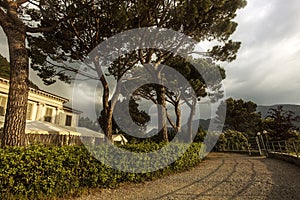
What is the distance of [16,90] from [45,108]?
42.8ft

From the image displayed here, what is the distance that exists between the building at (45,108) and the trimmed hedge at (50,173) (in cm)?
1152

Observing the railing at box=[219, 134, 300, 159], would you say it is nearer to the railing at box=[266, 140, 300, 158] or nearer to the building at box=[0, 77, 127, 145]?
the railing at box=[266, 140, 300, 158]

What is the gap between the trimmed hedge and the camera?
332 centimetres

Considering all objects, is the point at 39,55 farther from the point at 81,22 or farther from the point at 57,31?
the point at 81,22

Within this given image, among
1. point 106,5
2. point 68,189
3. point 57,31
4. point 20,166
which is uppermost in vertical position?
point 106,5

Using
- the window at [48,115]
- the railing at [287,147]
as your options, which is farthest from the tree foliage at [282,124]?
the window at [48,115]

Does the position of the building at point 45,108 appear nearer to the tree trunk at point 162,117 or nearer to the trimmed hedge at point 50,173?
the tree trunk at point 162,117

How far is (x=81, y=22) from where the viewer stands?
840cm

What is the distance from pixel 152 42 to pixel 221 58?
15.2ft

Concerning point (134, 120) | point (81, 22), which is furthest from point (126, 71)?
point (134, 120)

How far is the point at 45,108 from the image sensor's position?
54.4 feet

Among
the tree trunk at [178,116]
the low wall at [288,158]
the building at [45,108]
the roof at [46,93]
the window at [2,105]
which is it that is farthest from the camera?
the tree trunk at [178,116]

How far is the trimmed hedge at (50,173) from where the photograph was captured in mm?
3320

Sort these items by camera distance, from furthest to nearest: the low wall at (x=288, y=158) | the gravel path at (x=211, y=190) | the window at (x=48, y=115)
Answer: the window at (x=48, y=115), the low wall at (x=288, y=158), the gravel path at (x=211, y=190)
